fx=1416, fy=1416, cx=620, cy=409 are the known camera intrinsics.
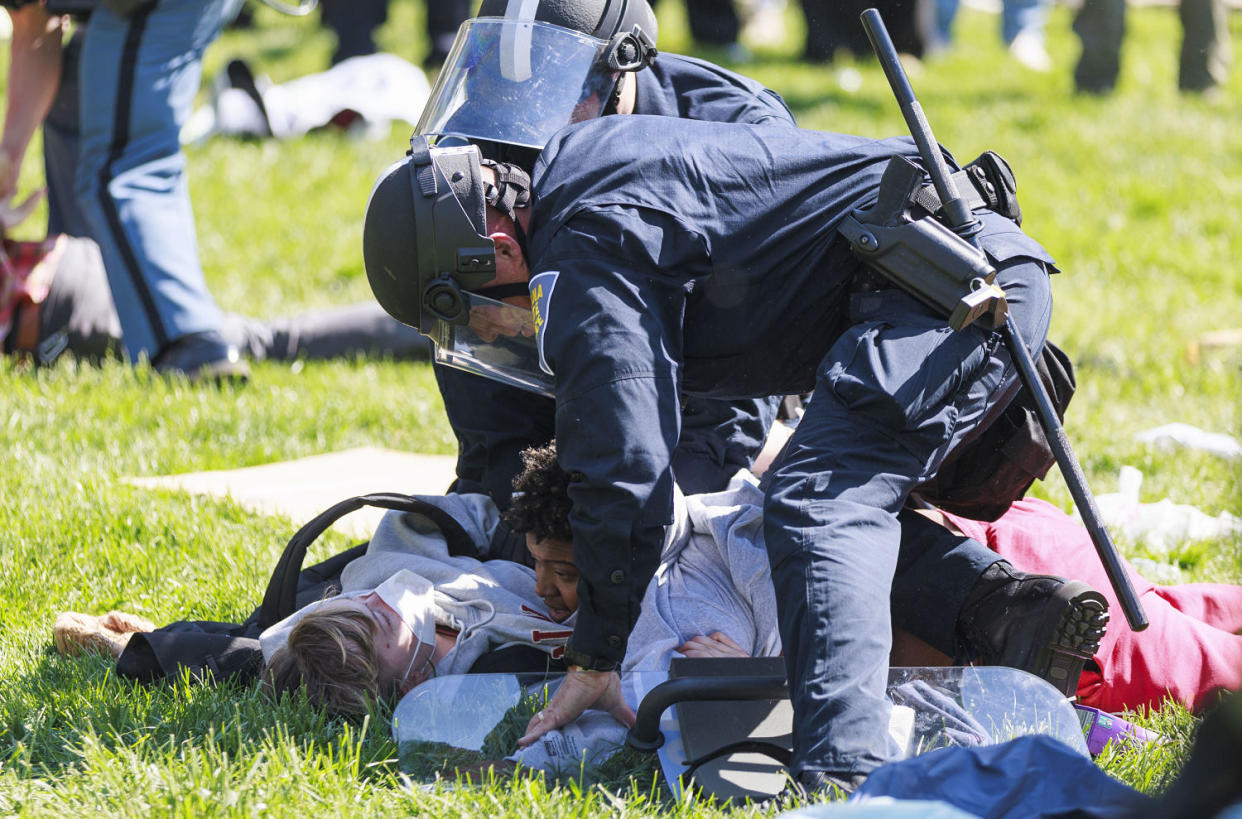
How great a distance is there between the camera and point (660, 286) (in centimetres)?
271

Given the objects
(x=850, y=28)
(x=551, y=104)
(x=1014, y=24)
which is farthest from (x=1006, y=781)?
(x=1014, y=24)

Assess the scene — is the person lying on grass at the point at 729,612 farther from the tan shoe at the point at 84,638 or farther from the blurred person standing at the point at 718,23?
the blurred person standing at the point at 718,23

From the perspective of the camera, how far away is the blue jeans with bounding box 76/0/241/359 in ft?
17.0

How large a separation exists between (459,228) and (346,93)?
21.8 ft

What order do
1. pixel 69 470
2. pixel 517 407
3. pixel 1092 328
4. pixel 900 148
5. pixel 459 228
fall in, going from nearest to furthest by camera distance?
pixel 459 228
pixel 900 148
pixel 517 407
pixel 69 470
pixel 1092 328

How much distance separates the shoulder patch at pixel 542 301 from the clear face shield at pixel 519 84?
663 mm

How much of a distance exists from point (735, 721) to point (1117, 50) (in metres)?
8.62

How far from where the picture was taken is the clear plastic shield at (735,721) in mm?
2502

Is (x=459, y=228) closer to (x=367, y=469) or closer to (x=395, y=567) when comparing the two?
(x=395, y=567)

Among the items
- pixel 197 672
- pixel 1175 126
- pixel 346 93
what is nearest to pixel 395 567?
pixel 197 672

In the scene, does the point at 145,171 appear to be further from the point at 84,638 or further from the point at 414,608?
the point at 414,608

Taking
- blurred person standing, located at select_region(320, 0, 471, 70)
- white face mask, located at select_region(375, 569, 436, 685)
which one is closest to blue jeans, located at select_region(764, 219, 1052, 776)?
white face mask, located at select_region(375, 569, 436, 685)

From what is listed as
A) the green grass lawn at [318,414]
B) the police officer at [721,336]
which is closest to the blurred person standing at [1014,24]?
the green grass lawn at [318,414]

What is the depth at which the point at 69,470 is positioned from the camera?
4.22 m
